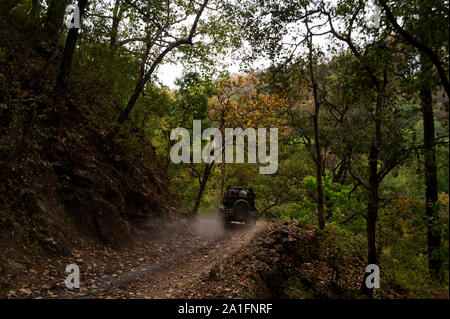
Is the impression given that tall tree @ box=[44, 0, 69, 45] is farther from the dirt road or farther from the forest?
the dirt road

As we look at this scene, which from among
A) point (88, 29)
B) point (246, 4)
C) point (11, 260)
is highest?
point (246, 4)

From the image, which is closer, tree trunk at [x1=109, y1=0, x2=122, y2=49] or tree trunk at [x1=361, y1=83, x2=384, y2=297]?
tree trunk at [x1=361, y1=83, x2=384, y2=297]

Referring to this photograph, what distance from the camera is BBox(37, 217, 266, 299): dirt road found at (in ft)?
23.5

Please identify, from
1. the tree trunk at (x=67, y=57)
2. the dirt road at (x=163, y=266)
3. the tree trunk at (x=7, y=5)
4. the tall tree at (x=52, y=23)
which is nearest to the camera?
the dirt road at (x=163, y=266)

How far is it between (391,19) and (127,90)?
1265cm

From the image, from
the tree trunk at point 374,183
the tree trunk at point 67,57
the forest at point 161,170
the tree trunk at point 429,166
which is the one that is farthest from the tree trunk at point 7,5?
the tree trunk at point 429,166

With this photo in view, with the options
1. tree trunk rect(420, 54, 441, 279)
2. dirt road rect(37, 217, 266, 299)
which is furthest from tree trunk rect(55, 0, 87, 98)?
tree trunk rect(420, 54, 441, 279)

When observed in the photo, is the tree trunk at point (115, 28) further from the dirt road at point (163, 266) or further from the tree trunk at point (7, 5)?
the dirt road at point (163, 266)

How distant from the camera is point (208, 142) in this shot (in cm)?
2359

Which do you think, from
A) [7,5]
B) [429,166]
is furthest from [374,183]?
[7,5]

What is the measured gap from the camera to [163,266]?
31.7 ft

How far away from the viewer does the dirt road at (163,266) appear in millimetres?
7168
